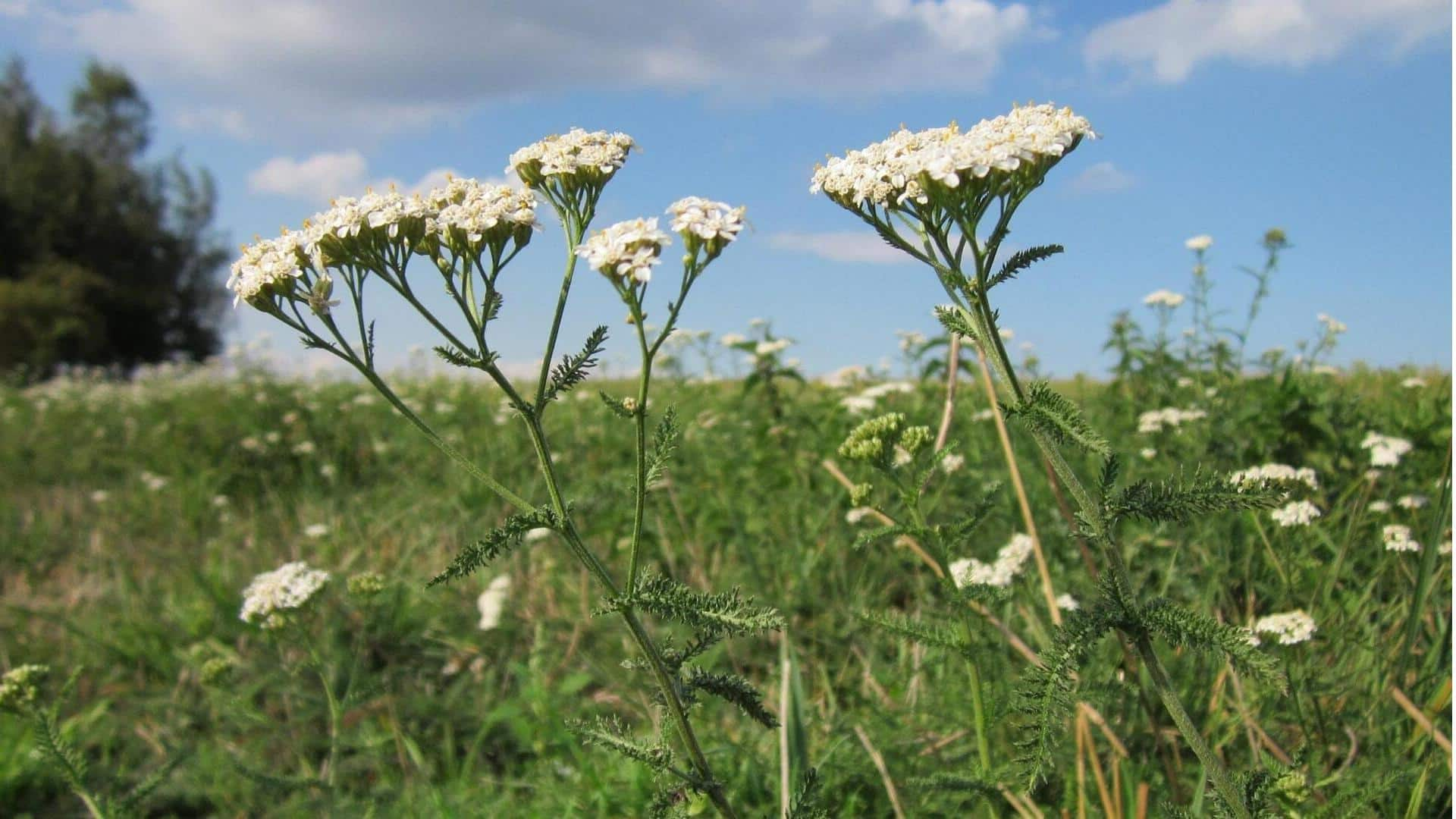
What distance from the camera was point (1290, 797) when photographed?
1.95 meters

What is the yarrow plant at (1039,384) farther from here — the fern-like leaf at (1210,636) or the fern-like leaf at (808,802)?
the fern-like leaf at (808,802)

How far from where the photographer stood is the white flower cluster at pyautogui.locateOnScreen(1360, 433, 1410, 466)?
340cm

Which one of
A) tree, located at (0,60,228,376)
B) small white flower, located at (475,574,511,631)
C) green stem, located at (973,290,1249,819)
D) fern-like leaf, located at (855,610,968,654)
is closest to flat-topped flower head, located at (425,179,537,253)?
green stem, located at (973,290,1249,819)

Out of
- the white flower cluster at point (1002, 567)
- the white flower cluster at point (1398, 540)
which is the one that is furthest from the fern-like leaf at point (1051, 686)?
the white flower cluster at point (1398, 540)

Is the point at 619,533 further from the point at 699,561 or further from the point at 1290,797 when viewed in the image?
the point at 1290,797

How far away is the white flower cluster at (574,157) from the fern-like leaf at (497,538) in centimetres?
70

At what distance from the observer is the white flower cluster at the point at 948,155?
1673 millimetres

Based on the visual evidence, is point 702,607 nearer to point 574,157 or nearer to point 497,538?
point 497,538

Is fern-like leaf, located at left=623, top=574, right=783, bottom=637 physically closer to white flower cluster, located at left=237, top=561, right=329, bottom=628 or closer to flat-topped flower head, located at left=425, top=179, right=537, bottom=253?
flat-topped flower head, located at left=425, top=179, right=537, bottom=253

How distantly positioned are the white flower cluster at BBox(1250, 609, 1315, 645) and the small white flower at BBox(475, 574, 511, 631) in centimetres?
270

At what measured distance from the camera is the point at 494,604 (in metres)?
4.04

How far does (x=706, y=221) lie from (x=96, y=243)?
41414 mm

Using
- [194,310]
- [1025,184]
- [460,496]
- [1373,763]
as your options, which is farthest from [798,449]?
[194,310]

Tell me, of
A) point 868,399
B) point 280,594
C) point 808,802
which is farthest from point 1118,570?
point 868,399
